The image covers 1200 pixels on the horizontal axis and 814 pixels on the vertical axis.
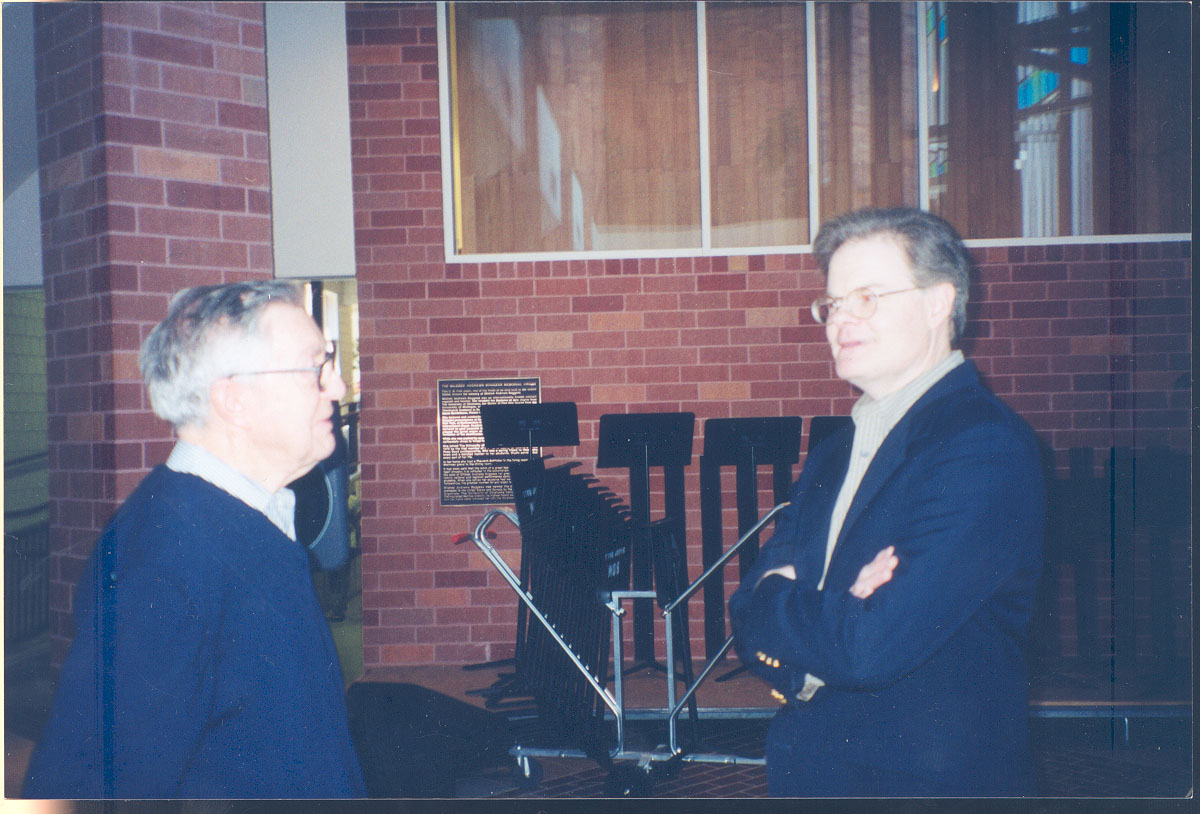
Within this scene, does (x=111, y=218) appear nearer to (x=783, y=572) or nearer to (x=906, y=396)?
(x=783, y=572)

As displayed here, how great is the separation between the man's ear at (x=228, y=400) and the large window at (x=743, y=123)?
275 cm

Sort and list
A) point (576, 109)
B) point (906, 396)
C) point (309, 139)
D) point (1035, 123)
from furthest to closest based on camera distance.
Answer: point (576, 109) → point (1035, 123) → point (309, 139) → point (906, 396)

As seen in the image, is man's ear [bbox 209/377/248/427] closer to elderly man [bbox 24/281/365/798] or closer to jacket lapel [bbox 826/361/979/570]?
elderly man [bbox 24/281/365/798]

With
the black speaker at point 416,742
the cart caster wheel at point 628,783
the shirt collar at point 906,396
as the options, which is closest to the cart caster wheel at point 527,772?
the cart caster wheel at point 628,783

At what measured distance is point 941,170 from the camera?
4188mm

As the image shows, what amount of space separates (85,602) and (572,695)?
2274mm

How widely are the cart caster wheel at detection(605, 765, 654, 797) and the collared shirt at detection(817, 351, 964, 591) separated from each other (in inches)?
72.9

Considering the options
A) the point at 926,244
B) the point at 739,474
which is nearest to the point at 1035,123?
the point at 739,474

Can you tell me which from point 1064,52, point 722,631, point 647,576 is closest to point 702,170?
point 1064,52

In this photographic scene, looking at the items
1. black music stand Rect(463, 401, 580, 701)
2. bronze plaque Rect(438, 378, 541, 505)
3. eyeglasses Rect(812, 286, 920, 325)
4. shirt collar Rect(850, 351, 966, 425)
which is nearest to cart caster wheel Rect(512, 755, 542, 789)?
black music stand Rect(463, 401, 580, 701)

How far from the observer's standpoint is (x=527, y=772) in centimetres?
366

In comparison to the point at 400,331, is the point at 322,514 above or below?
below

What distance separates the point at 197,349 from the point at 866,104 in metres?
3.63

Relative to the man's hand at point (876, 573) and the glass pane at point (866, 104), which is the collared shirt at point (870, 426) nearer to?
the man's hand at point (876, 573)
